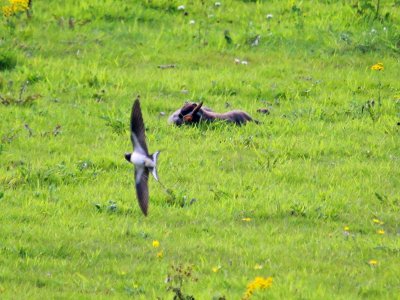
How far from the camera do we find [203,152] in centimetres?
962

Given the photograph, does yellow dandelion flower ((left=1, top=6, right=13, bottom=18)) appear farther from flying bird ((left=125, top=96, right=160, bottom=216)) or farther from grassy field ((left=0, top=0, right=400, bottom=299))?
flying bird ((left=125, top=96, right=160, bottom=216))

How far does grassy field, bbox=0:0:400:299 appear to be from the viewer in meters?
6.86

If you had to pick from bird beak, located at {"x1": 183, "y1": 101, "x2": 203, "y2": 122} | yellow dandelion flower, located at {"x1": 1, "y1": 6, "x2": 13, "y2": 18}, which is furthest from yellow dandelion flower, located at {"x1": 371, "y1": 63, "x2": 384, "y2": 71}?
yellow dandelion flower, located at {"x1": 1, "y1": 6, "x2": 13, "y2": 18}

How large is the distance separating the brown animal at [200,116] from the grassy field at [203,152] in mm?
140

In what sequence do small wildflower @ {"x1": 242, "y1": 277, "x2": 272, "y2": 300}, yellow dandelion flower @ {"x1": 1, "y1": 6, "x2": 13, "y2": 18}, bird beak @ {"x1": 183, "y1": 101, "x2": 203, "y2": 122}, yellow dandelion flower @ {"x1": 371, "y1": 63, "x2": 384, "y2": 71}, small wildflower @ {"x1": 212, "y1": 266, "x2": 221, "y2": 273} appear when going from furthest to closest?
yellow dandelion flower @ {"x1": 1, "y1": 6, "x2": 13, "y2": 18}
yellow dandelion flower @ {"x1": 371, "y1": 63, "x2": 384, "y2": 71}
bird beak @ {"x1": 183, "y1": 101, "x2": 203, "y2": 122}
small wildflower @ {"x1": 212, "y1": 266, "x2": 221, "y2": 273}
small wildflower @ {"x1": 242, "y1": 277, "x2": 272, "y2": 300}

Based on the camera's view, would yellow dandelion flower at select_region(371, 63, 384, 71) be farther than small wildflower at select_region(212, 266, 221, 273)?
Yes

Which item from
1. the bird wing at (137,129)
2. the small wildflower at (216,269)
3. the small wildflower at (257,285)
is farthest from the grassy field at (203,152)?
the bird wing at (137,129)

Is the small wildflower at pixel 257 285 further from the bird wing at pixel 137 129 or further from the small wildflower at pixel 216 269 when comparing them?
the bird wing at pixel 137 129

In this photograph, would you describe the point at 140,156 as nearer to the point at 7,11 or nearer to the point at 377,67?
the point at 377,67

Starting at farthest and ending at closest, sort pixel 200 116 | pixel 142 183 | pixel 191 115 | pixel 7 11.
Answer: pixel 7 11
pixel 200 116
pixel 191 115
pixel 142 183

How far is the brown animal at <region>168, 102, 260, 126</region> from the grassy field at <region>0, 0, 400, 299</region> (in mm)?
140

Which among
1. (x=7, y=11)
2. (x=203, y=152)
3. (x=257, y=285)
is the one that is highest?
(x=7, y=11)

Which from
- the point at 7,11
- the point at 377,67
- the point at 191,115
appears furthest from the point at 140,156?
the point at 7,11

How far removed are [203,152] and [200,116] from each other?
2.58 ft
